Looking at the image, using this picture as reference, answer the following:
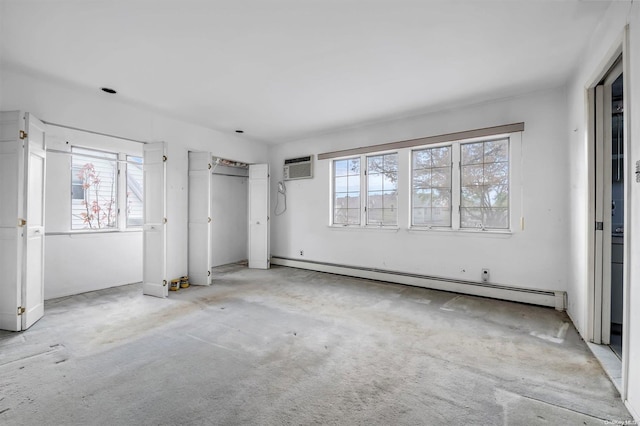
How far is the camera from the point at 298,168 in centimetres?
622

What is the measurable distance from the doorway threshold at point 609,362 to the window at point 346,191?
361cm

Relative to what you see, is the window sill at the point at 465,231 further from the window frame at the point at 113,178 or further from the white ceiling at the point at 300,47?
the window frame at the point at 113,178

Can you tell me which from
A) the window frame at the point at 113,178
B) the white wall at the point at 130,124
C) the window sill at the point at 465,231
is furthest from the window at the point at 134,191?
the window sill at the point at 465,231

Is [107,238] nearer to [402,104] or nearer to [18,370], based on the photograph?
[18,370]

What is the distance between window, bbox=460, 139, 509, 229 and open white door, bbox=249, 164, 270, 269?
3.77 metres

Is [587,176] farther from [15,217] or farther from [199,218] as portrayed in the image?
[15,217]

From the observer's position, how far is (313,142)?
6.07 meters

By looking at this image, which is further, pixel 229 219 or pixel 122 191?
pixel 229 219

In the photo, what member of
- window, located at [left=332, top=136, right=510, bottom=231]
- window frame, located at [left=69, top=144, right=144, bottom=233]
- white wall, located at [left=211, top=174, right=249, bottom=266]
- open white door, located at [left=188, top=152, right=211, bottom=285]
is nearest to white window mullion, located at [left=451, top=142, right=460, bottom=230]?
window, located at [left=332, top=136, right=510, bottom=231]

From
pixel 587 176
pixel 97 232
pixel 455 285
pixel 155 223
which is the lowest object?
pixel 455 285

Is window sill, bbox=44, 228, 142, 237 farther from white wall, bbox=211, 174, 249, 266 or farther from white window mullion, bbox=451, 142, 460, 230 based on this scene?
white window mullion, bbox=451, 142, 460, 230

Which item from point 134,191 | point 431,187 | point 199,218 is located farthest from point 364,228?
point 134,191

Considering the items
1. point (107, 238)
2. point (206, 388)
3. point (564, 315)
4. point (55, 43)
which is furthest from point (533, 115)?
point (107, 238)

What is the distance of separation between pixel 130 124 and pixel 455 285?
17.6ft
